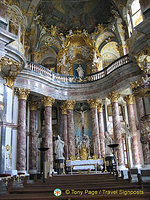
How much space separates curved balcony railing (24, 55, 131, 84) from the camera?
18531 mm

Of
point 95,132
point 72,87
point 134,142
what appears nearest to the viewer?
point 134,142

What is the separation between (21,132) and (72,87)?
7465 millimetres

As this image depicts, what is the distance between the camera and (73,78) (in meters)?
21.9

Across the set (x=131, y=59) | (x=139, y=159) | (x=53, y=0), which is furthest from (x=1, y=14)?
(x=139, y=159)

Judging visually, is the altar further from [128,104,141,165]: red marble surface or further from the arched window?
the arched window

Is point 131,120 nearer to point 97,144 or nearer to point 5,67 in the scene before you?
point 97,144

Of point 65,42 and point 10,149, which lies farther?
point 65,42

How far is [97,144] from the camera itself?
19.9 m

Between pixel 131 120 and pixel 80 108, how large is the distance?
21.0 feet

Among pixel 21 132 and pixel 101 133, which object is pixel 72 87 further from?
pixel 21 132

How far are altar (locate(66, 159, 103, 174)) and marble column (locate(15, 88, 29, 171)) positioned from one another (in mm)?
4505

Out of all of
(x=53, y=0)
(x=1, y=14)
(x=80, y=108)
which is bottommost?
(x=80, y=108)

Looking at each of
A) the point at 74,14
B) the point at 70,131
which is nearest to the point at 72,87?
the point at 70,131

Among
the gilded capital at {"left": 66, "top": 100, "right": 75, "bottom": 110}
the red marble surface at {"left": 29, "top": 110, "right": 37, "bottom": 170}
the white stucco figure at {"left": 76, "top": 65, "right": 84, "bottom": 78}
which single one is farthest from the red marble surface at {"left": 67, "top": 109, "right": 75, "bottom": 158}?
the white stucco figure at {"left": 76, "top": 65, "right": 84, "bottom": 78}
